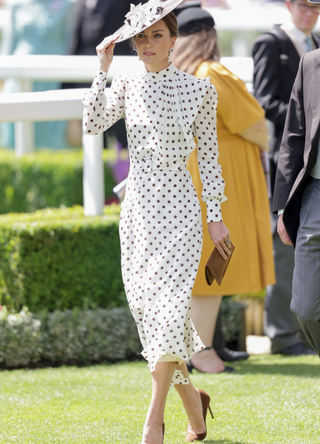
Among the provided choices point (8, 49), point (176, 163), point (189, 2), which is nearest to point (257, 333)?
point (189, 2)

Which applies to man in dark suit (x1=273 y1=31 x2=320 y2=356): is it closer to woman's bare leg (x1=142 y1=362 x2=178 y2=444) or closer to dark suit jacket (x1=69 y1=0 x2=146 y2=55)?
woman's bare leg (x1=142 y1=362 x2=178 y2=444)

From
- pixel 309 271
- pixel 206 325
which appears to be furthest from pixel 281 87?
pixel 309 271

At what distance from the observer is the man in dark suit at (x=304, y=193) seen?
296 centimetres

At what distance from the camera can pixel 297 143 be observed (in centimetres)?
314

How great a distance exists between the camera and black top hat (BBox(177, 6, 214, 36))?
4441mm

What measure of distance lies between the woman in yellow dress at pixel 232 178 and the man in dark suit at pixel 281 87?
44 cm

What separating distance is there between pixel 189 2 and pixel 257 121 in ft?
2.99

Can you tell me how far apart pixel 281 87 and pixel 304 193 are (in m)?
2.07

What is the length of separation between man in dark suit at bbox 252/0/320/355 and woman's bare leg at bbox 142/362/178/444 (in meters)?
2.33

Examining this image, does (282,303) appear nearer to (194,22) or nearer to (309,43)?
(309,43)

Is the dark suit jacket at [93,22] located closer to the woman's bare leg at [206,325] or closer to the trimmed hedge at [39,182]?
the trimmed hedge at [39,182]

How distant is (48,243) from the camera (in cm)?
488

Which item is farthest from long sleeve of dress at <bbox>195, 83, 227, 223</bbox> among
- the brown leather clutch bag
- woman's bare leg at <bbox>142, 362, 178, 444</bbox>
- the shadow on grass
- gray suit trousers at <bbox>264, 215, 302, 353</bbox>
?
gray suit trousers at <bbox>264, 215, 302, 353</bbox>

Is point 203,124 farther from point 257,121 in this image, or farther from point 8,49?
point 8,49
